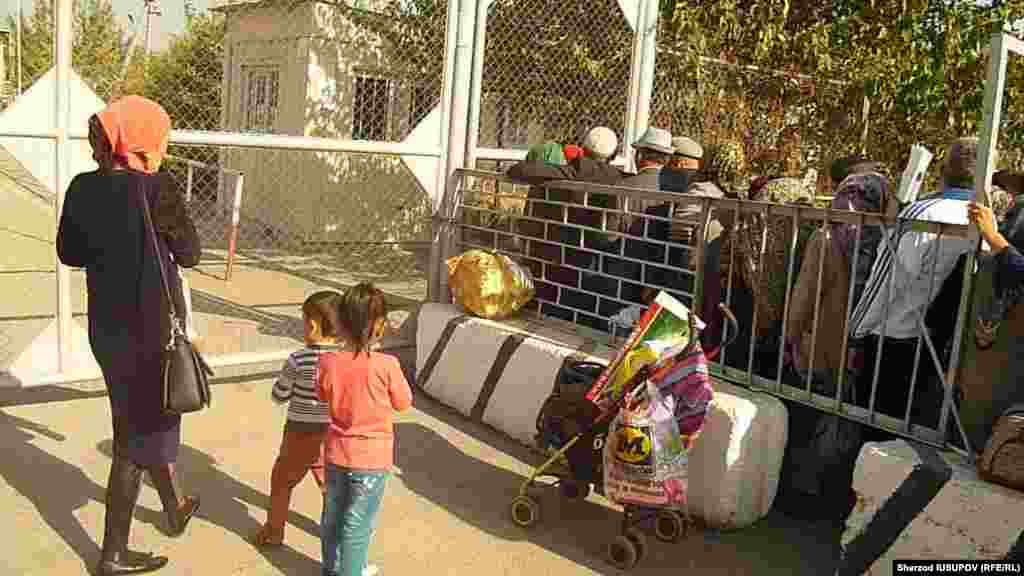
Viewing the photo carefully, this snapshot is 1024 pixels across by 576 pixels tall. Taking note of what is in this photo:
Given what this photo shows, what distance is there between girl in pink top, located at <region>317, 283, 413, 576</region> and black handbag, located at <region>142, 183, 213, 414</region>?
1.49 ft

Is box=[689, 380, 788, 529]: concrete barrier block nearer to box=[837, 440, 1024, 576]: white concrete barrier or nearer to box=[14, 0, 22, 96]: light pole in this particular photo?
box=[837, 440, 1024, 576]: white concrete barrier

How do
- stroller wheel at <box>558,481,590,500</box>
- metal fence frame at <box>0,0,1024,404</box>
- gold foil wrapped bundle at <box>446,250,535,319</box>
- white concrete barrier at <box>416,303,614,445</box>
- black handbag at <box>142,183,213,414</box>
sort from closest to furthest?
black handbag at <box>142,183,213,414</box>
stroller wheel at <box>558,481,590,500</box>
metal fence frame at <box>0,0,1024,404</box>
white concrete barrier at <box>416,303,614,445</box>
gold foil wrapped bundle at <box>446,250,535,319</box>

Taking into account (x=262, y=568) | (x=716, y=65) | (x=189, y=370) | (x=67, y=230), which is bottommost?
(x=262, y=568)

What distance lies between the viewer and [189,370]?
3494 millimetres

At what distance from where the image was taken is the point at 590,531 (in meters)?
4.35

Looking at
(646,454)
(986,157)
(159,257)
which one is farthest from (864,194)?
(159,257)

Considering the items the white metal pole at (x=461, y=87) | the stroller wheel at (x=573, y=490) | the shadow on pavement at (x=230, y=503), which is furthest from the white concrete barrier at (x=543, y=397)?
the shadow on pavement at (x=230, y=503)

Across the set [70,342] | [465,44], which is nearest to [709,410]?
[465,44]

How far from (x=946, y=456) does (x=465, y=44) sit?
13.4ft

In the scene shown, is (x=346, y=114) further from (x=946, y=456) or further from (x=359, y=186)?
(x=946, y=456)

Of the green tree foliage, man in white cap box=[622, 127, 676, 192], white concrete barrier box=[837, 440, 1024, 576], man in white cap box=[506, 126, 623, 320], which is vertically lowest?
white concrete barrier box=[837, 440, 1024, 576]

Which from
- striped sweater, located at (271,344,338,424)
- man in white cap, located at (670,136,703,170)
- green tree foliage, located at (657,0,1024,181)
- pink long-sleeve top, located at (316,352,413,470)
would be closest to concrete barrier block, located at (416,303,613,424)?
man in white cap, located at (670,136,703,170)

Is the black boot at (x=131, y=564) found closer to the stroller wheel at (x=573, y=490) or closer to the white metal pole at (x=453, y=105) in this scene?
the stroller wheel at (x=573, y=490)

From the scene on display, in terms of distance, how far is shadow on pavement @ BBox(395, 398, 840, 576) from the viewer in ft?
13.5
